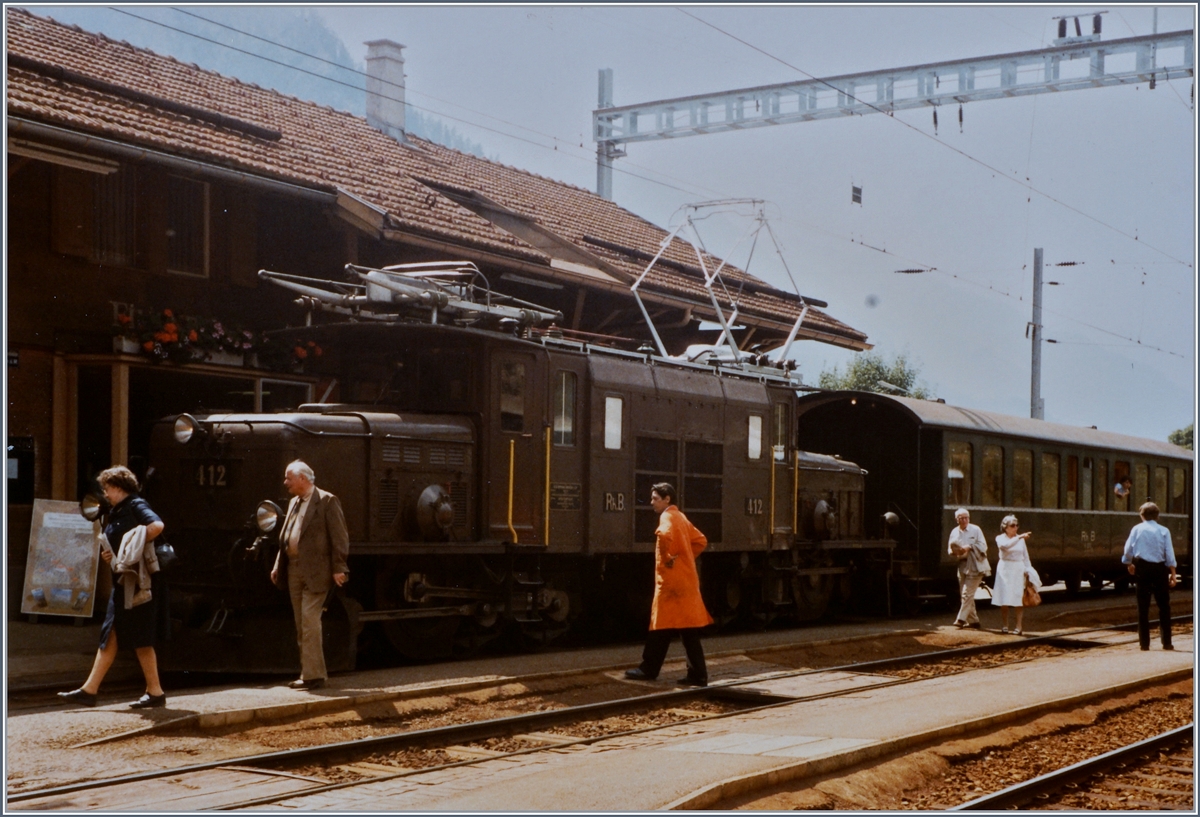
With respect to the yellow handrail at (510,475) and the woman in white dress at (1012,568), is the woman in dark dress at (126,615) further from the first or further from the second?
the woman in white dress at (1012,568)

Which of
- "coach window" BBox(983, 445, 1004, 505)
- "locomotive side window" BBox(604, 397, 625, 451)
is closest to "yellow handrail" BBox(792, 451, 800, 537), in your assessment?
"locomotive side window" BBox(604, 397, 625, 451)

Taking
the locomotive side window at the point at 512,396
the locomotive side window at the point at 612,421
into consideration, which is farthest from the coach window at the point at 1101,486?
the locomotive side window at the point at 512,396

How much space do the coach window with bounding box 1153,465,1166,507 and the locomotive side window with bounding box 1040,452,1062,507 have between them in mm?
5539

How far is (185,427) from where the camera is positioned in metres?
12.0

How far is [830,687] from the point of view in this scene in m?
12.6

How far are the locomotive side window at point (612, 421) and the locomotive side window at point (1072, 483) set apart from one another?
12.6m

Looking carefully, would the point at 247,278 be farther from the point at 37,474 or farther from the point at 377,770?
the point at 377,770

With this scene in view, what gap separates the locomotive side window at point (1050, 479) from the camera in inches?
938

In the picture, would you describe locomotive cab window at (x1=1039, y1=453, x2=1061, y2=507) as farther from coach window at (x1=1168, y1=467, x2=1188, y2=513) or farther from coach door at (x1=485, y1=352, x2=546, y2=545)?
coach door at (x1=485, y1=352, x2=546, y2=545)

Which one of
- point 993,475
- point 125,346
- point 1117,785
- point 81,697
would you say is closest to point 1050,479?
point 993,475

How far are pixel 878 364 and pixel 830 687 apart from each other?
47.9 meters

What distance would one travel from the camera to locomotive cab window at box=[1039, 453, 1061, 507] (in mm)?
23812

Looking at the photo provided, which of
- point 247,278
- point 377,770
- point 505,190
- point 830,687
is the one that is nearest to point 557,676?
point 830,687

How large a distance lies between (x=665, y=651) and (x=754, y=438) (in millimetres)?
5608
